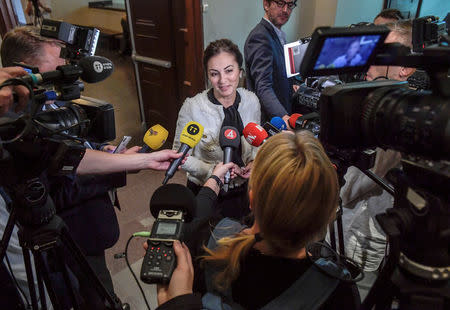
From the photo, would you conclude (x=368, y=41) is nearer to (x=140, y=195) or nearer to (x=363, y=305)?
(x=363, y=305)

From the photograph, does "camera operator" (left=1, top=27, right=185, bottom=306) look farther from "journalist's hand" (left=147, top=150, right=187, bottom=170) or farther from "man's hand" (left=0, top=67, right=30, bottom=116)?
"man's hand" (left=0, top=67, right=30, bottom=116)

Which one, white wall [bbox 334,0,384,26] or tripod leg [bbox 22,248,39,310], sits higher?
white wall [bbox 334,0,384,26]

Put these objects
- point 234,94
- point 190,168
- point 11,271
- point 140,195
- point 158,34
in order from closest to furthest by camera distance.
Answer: point 11,271 < point 190,168 < point 234,94 < point 140,195 < point 158,34

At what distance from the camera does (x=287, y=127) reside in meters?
1.48

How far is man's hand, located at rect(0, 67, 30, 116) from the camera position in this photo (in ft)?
2.41

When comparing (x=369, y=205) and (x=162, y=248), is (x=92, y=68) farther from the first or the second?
(x=369, y=205)

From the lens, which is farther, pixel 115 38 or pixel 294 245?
pixel 115 38

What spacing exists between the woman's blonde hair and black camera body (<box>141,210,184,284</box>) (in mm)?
140

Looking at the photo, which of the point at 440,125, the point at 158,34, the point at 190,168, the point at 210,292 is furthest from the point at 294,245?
the point at 158,34

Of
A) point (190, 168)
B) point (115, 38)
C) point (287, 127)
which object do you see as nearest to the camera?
point (287, 127)

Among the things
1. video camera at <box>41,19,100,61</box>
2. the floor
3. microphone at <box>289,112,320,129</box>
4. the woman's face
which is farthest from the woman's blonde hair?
the floor

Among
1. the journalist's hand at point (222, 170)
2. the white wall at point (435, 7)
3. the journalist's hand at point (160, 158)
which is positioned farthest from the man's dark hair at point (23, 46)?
the white wall at point (435, 7)

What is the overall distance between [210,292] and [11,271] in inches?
31.2

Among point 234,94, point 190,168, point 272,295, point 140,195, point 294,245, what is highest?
point 234,94
